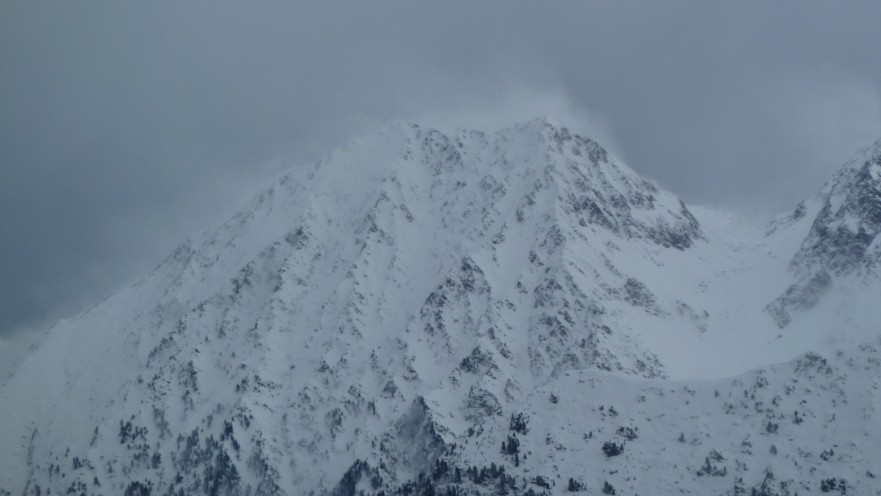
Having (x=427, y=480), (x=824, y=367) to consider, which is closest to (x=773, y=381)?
(x=824, y=367)

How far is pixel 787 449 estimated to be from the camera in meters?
143

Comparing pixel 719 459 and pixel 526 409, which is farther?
pixel 526 409

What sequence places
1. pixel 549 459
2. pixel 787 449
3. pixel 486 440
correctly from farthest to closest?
pixel 486 440
pixel 549 459
pixel 787 449

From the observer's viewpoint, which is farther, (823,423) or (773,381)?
(773,381)

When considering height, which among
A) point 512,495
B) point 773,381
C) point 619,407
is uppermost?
point 773,381

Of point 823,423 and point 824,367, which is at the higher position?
point 824,367

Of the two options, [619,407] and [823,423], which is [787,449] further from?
[619,407]

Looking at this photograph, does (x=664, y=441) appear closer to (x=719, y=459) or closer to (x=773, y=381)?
(x=719, y=459)

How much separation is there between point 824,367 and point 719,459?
26079 millimetres

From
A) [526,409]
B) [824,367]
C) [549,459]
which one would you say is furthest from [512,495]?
[824,367]

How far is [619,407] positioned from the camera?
162000 mm

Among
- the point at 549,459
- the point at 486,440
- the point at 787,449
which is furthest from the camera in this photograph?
the point at 486,440

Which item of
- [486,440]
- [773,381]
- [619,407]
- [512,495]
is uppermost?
[773,381]

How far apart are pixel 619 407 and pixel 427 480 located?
37.0 metres
